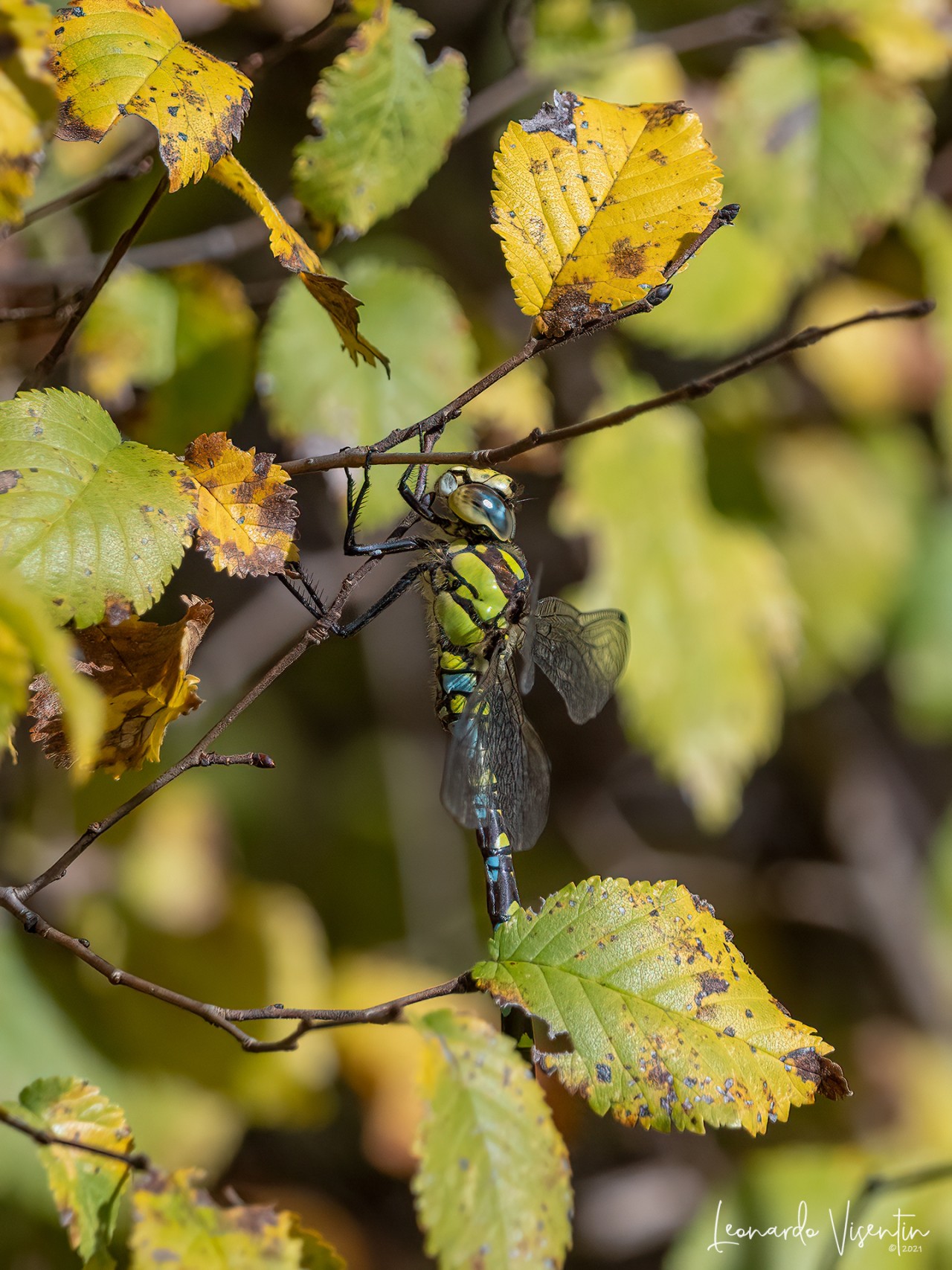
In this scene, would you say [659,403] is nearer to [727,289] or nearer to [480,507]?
[480,507]

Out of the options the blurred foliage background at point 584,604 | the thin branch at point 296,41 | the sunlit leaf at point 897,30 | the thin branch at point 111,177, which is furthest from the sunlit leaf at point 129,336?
the sunlit leaf at point 897,30

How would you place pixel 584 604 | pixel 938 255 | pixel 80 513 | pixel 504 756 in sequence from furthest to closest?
pixel 938 255, pixel 584 604, pixel 504 756, pixel 80 513

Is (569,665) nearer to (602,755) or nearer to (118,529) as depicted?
(118,529)

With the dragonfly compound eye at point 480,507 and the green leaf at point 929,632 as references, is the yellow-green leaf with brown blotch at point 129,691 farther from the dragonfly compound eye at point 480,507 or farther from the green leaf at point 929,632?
the green leaf at point 929,632

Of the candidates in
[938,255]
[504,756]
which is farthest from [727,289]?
[504,756]

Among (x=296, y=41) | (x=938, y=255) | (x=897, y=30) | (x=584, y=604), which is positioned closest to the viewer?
(x=296, y=41)

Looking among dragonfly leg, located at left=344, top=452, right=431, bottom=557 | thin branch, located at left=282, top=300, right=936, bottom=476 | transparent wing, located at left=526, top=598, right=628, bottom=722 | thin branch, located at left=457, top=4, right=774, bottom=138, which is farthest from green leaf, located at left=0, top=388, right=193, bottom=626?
thin branch, located at left=457, top=4, right=774, bottom=138

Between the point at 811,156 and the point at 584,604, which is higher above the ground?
the point at 811,156
